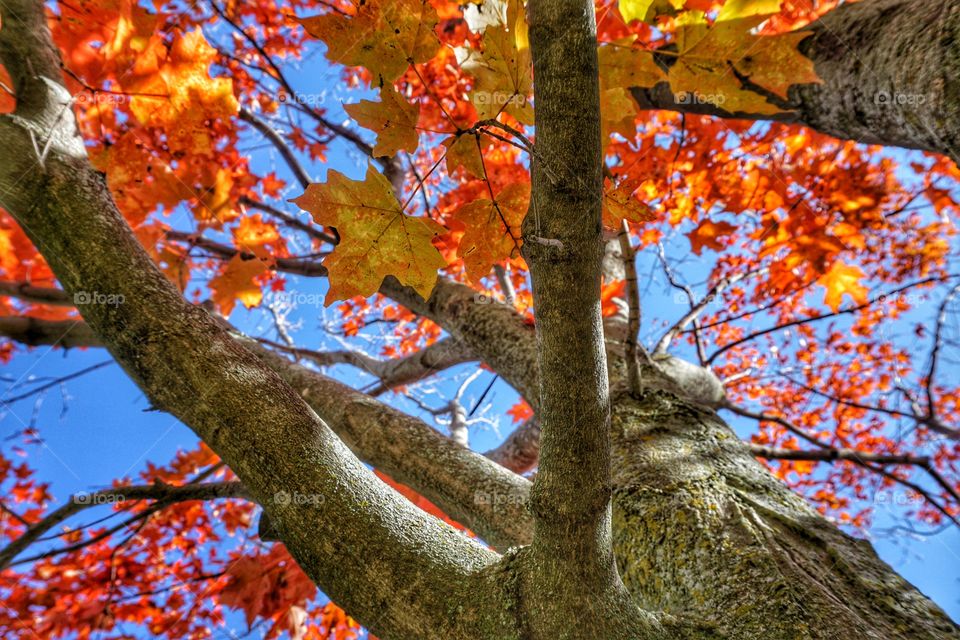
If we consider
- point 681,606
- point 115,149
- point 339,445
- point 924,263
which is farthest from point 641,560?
point 924,263

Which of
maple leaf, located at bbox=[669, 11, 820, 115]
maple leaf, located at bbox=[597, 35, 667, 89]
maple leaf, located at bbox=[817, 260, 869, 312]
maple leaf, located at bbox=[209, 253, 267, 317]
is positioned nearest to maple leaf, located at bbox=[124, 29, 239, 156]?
maple leaf, located at bbox=[209, 253, 267, 317]

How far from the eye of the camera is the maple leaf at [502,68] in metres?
1.11

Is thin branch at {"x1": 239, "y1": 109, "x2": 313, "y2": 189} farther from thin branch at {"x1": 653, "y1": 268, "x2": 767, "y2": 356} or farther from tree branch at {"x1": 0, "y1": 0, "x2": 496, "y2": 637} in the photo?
thin branch at {"x1": 653, "y1": 268, "x2": 767, "y2": 356}

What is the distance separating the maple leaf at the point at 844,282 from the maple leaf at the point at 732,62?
2.46 metres

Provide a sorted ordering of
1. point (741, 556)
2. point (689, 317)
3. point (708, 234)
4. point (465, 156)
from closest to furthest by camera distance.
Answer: point (741, 556) < point (465, 156) < point (689, 317) < point (708, 234)

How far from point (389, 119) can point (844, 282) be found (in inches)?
142

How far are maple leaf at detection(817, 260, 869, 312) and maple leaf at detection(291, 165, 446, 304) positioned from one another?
3.36 meters

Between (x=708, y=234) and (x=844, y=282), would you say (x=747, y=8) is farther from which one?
(x=844, y=282)

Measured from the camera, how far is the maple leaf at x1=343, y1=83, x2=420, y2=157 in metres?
1.16

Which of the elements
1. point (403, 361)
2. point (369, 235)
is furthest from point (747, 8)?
point (403, 361)

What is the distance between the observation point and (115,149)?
2422 mm

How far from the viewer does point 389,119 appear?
119 cm

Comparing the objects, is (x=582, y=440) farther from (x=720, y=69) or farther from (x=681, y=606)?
(x=720, y=69)

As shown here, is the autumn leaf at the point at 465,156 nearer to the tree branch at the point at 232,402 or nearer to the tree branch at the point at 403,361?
the tree branch at the point at 232,402
